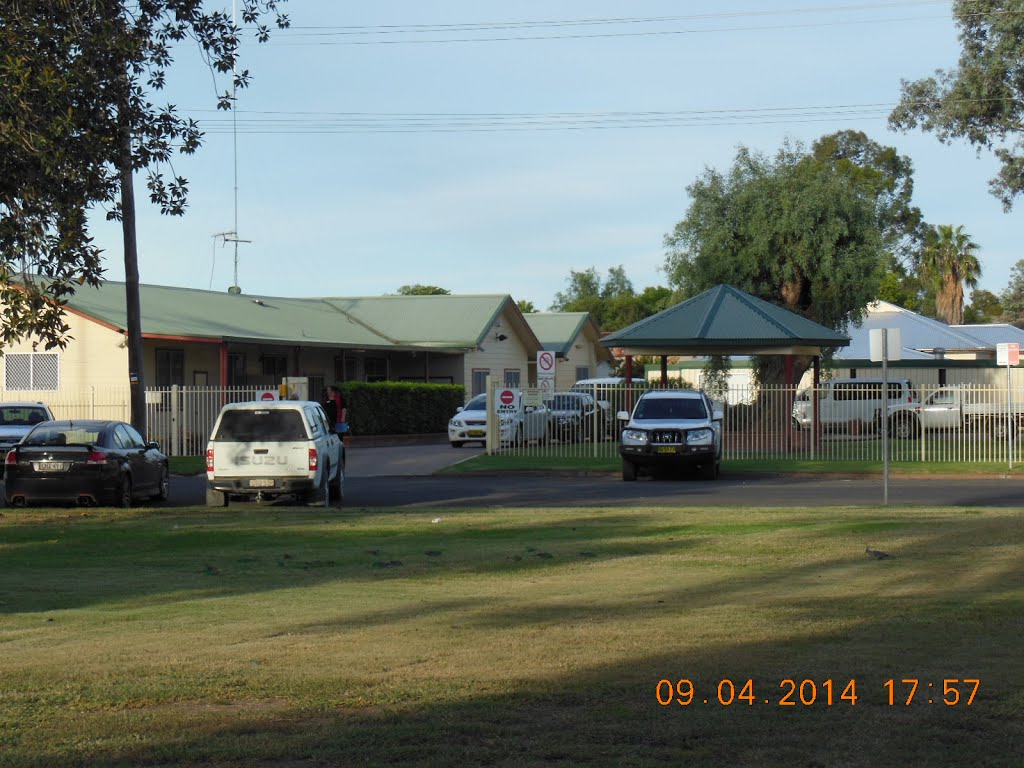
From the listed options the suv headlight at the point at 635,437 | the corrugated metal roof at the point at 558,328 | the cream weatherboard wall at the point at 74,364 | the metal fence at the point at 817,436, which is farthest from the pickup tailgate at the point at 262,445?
the corrugated metal roof at the point at 558,328

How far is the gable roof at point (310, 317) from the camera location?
40.8 metres

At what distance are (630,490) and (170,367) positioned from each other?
67.7ft

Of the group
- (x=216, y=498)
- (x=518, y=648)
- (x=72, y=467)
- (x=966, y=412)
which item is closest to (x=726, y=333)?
(x=966, y=412)

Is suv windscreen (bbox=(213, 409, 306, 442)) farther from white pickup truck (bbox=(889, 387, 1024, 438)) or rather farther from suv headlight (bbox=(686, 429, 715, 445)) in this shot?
white pickup truck (bbox=(889, 387, 1024, 438))

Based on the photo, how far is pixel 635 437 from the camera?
28266mm

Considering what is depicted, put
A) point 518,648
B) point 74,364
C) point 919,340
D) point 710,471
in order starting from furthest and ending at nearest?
point 919,340
point 74,364
point 710,471
point 518,648

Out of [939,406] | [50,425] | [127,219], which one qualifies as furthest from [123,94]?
[939,406]

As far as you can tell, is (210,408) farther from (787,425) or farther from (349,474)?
(787,425)

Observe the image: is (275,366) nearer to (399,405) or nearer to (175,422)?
(399,405)

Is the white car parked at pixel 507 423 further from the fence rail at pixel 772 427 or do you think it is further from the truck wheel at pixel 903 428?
the truck wheel at pixel 903 428

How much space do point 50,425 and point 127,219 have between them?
6.06 m

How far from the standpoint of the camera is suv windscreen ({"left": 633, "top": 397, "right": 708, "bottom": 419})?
2900cm

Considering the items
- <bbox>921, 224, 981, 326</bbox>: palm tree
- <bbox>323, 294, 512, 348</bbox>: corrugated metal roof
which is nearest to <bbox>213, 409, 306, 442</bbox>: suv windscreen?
<bbox>323, 294, 512, 348</bbox>: corrugated metal roof

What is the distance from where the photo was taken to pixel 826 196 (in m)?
44.8
